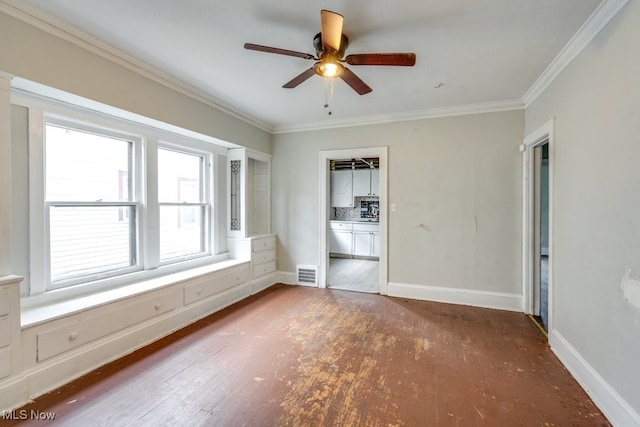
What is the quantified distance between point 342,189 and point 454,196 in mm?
3739

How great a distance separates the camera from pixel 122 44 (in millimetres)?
2275

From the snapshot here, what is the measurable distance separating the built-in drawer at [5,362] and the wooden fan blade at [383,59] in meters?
2.85

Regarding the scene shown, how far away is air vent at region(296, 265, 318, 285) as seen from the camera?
4547 millimetres

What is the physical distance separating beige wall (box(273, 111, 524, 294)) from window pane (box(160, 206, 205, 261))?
83.5 inches

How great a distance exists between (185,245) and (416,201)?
3.11m

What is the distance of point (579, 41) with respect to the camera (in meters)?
2.10

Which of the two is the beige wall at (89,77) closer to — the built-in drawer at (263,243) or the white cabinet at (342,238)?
the built-in drawer at (263,243)

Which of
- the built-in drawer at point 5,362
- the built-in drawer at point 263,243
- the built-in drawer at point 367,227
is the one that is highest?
the built-in drawer at point 367,227

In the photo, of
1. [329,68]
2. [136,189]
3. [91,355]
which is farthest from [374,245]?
[91,355]

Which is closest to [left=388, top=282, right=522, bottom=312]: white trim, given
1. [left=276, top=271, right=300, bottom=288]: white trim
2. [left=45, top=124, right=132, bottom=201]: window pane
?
[left=276, top=271, right=300, bottom=288]: white trim

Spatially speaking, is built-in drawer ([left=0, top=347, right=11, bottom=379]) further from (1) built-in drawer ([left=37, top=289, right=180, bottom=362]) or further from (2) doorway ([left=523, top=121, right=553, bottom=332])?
(2) doorway ([left=523, top=121, right=553, bottom=332])

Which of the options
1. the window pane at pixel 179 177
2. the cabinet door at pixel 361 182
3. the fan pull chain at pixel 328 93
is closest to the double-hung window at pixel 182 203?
the window pane at pixel 179 177

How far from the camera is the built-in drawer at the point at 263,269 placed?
168 inches

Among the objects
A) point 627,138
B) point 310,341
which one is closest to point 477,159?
point 627,138
